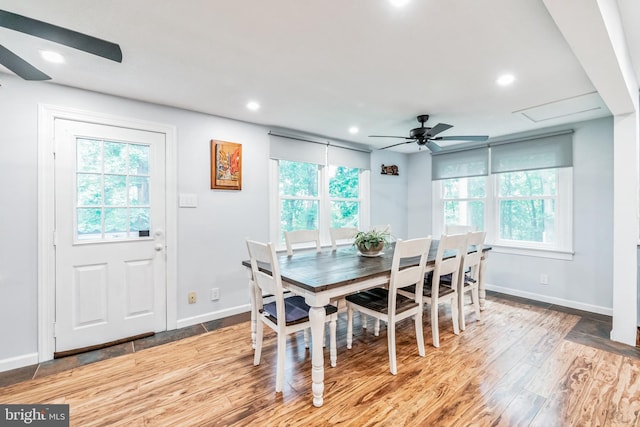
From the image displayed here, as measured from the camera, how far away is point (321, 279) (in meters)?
1.91

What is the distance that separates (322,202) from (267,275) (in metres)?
2.25

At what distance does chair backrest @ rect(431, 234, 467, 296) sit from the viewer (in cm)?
242

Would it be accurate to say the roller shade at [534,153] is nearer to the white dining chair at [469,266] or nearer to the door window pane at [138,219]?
the white dining chair at [469,266]

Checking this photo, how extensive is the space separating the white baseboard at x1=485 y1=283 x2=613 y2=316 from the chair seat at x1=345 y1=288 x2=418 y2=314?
97.1 inches

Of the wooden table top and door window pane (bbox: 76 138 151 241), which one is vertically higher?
door window pane (bbox: 76 138 151 241)

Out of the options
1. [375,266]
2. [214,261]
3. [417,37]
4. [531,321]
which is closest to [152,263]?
[214,261]

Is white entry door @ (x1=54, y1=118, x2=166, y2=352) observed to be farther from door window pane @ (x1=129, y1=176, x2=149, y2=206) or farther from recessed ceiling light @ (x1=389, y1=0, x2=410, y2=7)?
recessed ceiling light @ (x1=389, y1=0, x2=410, y2=7)

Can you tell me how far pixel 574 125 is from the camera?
11.4 feet

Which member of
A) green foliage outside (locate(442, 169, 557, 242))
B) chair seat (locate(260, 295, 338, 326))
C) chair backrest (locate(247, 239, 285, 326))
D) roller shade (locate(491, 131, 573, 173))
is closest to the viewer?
chair backrest (locate(247, 239, 285, 326))

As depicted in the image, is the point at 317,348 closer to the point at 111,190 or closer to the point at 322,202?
the point at 111,190

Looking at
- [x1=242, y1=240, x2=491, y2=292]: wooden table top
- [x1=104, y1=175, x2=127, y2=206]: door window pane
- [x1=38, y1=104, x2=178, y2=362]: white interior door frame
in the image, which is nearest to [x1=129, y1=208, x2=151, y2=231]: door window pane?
[x1=104, y1=175, x2=127, y2=206]: door window pane

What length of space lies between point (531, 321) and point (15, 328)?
469cm

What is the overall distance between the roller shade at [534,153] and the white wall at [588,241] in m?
0.10

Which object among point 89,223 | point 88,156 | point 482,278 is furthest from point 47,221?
point 482,278
